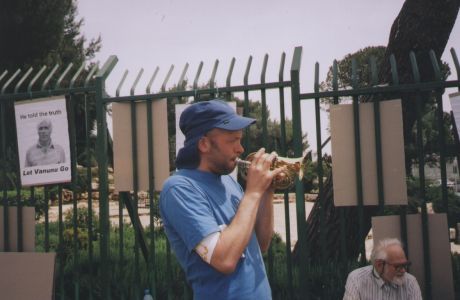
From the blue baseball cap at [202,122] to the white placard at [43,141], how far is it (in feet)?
7.56

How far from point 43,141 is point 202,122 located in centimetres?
256

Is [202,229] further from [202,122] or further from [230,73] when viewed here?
[230,73]

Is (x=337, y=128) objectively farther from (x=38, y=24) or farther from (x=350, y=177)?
(x=38, y=24)

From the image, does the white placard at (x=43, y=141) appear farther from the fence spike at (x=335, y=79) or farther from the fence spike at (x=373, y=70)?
the fence spike at (x=373, y=70)

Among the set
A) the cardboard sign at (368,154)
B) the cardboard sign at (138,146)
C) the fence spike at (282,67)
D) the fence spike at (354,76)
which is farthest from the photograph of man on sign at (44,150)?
the fence spike at (354,76)

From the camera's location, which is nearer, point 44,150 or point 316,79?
point 316,79

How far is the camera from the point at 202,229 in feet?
4.94

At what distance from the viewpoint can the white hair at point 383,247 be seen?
2.94 metres

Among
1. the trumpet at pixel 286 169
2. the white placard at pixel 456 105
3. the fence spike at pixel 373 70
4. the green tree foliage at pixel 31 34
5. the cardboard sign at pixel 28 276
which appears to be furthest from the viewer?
the green tree foliage at pixel 31 34

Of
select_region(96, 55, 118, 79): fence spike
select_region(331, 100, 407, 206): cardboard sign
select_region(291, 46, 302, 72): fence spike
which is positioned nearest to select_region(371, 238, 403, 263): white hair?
select_region(331, 100, 407, 206): cardboard sign

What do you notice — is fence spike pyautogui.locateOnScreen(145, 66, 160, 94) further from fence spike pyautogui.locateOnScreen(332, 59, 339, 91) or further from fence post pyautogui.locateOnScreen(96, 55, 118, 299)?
fence spike pyautogui.locateOnScreen(332, 59, 339, 91)

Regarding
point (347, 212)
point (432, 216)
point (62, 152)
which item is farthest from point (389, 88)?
point (62, 152)

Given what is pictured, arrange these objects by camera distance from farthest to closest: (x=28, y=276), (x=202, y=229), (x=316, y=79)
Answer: (x=28, y=276), (x=316, y=79), (x=202, y=229)

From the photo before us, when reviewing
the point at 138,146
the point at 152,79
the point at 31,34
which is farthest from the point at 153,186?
the point at 31,34
